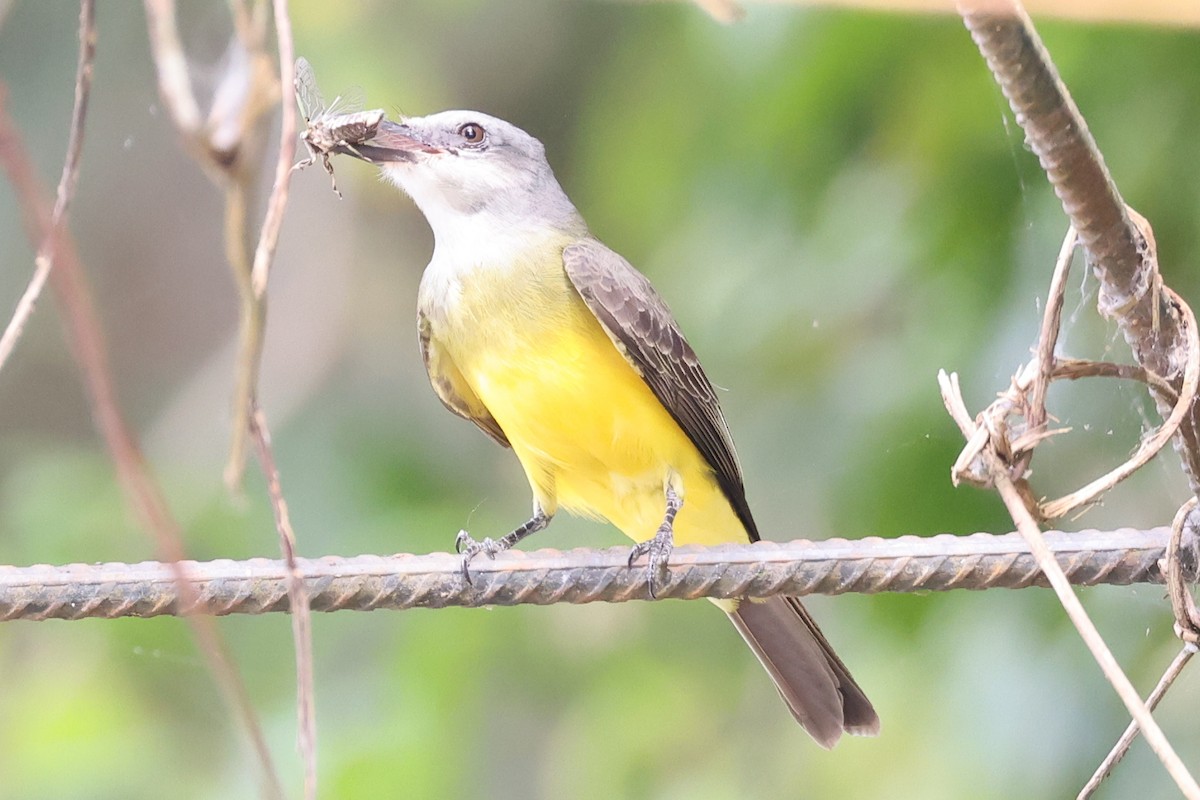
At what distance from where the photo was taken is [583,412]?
2297mm

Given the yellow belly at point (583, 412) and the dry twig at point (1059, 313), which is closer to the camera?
the dry twig at point (1059, 313)

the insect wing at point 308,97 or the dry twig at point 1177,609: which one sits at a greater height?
the insect wing at point 308,97

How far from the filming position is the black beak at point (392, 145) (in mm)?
2256

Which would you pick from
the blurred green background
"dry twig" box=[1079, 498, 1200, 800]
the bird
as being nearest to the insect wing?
the bird

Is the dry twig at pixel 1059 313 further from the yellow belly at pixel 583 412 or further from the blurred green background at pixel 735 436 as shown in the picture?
the yellow belly at pixel 583 412

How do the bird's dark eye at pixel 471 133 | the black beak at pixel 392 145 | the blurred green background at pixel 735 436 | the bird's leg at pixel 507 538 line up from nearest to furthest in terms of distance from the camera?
1. the black beak at pixel 392 145
2. the blurred green background at pixel 735 436
3. the bird's leg at pixel 507 538
4. the bird's dark eye at pixel 471 133

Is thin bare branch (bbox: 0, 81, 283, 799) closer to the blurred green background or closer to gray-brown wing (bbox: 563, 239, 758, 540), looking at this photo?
the blurred green background

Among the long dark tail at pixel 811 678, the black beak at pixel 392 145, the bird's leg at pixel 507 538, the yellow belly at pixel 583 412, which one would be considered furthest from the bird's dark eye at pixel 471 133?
the long dark tail at pixel 811 678

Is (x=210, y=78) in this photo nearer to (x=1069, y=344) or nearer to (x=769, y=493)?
(x=1069, y=344)

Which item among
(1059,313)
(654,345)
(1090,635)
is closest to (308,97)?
(654,345)

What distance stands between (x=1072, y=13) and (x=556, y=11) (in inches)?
126

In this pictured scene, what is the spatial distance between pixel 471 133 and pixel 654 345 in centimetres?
66

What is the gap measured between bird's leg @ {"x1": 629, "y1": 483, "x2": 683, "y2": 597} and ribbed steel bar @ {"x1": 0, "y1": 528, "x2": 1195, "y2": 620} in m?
0.04

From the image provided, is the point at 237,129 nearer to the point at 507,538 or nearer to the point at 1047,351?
the point at 1047,351
